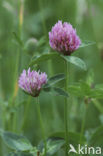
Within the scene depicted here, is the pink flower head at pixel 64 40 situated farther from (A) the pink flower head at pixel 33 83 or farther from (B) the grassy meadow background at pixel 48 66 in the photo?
(B) the grassy meadow background at pixel 48 66

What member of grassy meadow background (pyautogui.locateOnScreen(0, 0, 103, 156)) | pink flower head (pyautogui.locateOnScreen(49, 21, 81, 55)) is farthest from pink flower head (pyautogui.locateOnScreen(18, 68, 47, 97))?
grassy meadow background (pyautogui.locateOnScreen(0, 0, 103, 156))

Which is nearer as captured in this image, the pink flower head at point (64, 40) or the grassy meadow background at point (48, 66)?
the pink flower head at point (64, 40)

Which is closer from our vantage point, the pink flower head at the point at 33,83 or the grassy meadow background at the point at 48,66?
the pink flower head at the point at 33,83

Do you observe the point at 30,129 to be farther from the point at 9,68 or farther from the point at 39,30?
the point at 39,30

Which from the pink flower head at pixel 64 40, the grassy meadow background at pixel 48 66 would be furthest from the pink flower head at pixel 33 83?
the grassy meadow background at pixel 48 66

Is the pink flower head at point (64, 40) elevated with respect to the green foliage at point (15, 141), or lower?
elevated

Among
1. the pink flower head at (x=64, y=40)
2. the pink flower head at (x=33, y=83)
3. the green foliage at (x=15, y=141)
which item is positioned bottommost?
the green foliage at (x=15, y=141)

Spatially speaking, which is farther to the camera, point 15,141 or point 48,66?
point 48,66

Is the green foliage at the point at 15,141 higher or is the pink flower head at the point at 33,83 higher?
the pink flower head at the point at 33,83

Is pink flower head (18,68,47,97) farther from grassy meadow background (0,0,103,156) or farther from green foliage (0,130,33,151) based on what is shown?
grassy meadow background (0,0,103,156)

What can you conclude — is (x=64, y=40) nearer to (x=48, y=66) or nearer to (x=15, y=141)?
(x=15, y=141)

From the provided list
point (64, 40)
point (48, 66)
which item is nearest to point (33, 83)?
point (64, 40)

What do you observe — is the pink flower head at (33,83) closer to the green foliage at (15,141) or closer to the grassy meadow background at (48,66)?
the green foliage at (15,141)
